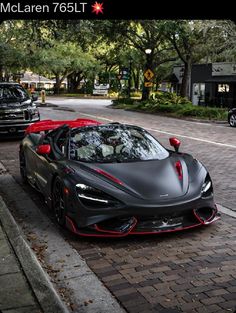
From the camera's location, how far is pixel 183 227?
5.28 m

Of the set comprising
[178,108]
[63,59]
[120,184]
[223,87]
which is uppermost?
[63,59]

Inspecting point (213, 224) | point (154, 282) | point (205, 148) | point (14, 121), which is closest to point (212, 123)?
point (205, 148)

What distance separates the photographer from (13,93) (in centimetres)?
1510

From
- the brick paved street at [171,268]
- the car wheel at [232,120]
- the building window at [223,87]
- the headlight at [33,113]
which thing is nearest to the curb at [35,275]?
the brick paved street at [171,268]

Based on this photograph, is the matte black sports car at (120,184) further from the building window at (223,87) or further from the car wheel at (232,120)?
the building window at (223,87)

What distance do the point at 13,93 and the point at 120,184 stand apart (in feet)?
35.5

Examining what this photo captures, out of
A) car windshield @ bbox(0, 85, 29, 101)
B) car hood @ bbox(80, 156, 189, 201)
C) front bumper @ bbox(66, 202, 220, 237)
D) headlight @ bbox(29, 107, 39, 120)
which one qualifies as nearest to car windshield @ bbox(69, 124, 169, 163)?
car hood @ bbox(80, 156, 189, 201)

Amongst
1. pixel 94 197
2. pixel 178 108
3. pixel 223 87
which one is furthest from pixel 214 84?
pixel 94 197

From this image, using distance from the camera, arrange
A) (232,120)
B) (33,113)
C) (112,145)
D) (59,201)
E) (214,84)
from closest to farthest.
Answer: (59,201)
(112,145)
(33,113)
(232,120)
(214,84)

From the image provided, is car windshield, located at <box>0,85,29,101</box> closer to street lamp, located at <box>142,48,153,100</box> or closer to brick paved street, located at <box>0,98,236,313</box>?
brick paved street, located at <box>0,98,236,313</box>

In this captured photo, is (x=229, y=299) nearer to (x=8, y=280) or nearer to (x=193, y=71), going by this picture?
(x=8, y=280)

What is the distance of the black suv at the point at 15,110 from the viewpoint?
14219 mm

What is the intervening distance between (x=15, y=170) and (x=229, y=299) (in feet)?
22.0

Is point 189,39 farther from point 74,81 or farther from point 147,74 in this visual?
point 74,81
